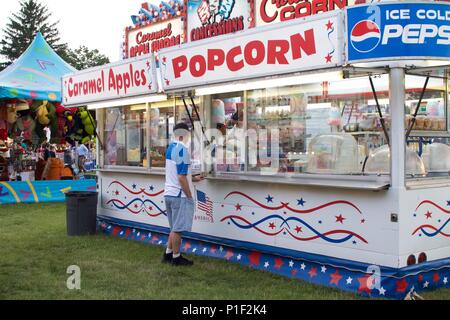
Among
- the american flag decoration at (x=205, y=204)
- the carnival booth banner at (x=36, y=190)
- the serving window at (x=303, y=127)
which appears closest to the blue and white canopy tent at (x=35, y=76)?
the carnival booth banner at (x=36, y=190)

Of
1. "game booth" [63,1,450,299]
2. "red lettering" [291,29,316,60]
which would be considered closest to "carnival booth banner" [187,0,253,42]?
"game booth" [63,1,450,299]

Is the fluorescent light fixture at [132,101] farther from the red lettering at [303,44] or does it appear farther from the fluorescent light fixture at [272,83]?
the red lettering at [303,44]

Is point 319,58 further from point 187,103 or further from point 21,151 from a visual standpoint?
point 21,151

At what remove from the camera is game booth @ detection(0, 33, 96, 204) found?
14.3m

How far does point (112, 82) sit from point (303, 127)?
10.4ft

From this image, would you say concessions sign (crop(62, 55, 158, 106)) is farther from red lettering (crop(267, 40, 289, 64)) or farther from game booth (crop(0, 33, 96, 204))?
game booth (crop(0, 33, 96, 204))

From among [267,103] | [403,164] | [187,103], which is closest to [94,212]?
[187,103]

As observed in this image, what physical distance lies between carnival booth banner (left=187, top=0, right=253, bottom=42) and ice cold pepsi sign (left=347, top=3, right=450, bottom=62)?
2713 mm

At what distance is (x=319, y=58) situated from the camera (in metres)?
5.35

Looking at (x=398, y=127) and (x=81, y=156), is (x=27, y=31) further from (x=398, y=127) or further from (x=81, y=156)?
(x=398, y=127)

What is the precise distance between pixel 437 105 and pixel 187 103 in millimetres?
3364

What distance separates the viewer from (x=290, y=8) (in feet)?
22.7

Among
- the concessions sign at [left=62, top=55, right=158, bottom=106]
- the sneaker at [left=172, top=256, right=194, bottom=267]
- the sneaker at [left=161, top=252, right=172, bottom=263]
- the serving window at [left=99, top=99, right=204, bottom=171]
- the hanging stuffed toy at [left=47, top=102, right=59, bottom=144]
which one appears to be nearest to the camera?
the sneaker at [left=172, top=256, right=194, bottom=267]

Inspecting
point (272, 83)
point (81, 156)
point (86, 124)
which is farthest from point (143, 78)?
point (81, 156)
